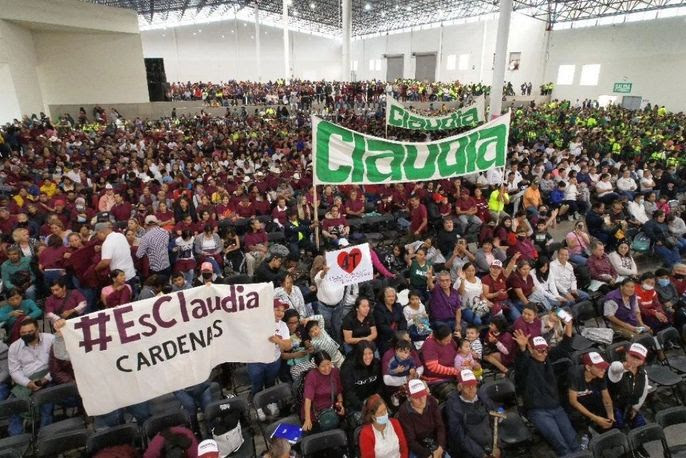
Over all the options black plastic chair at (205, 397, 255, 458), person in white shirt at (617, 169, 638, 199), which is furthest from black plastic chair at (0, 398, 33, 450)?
person in white shirt at (617, 169, 638, 199)

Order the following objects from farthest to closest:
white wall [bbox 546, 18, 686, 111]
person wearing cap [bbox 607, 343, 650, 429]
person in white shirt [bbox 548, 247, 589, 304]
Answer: white wall [bbox 546, 18, 686, 111], person in white shirt [bbox 548, 247, 589, 304], person wearing cap [bbox 607, 343, 650, 429]

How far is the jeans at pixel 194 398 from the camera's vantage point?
480 cm

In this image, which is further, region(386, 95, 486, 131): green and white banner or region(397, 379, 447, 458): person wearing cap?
region(386, 95, 486, 131): green and white banner

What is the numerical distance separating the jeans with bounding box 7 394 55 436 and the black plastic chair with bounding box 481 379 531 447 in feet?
15.3

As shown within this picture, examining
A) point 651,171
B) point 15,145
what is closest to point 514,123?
point 651,171

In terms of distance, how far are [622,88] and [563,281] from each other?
3174 cm

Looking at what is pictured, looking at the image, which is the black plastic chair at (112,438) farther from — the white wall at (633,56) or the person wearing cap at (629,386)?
the white wall at (633,56)

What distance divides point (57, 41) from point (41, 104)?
4732 millimetres

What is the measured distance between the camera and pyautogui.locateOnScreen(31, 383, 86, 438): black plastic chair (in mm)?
4320

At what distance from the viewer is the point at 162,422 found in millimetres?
4266

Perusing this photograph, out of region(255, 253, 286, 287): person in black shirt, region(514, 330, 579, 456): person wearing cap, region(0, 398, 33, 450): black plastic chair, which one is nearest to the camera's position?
region(0, 398, 33, 450): black plastic chair

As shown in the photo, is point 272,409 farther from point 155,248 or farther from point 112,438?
point 155,248

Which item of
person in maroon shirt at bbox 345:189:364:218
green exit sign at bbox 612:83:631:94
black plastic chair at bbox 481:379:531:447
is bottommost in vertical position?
black plastic chair at bbox 481:379:531:447

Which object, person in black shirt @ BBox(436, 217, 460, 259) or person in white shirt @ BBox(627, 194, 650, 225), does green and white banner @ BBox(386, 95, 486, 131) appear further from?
person in black shirt @ BBox(436, 217, 460, 259)
